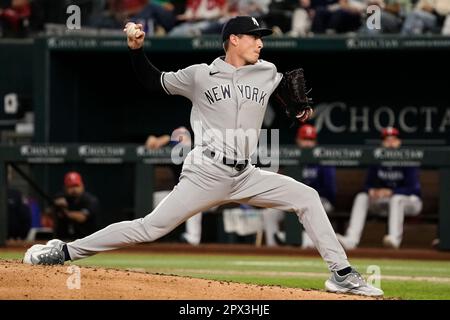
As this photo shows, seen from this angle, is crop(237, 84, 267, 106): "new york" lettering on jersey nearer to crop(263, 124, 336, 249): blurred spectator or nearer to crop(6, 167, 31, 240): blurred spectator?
crop(263, 124, 336, 249): blurred spectator

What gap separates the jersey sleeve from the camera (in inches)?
245

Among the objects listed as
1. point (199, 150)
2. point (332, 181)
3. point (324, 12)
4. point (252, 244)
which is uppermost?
point (324, 12)

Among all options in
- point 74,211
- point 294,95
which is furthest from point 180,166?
point 294,95

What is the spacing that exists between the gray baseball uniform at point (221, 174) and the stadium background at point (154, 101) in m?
6.95

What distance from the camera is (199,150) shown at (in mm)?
6223

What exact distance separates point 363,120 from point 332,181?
2.23 metres

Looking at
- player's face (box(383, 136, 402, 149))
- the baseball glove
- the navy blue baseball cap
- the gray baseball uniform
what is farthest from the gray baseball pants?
player's face (box(383, 136, 402, 149))

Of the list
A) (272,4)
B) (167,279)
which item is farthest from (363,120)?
(167,279)

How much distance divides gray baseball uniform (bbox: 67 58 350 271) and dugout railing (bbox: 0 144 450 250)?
5543 millimetres

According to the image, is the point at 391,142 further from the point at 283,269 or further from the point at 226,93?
the point at 226,93

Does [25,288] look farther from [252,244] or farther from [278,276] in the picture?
[252,244]

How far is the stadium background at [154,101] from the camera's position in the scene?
13.5 m

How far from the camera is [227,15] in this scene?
13797mm

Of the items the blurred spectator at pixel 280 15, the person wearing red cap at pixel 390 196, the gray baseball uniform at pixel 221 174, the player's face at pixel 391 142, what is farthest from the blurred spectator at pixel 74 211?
the gray baseball uniform at pixel 221 174
